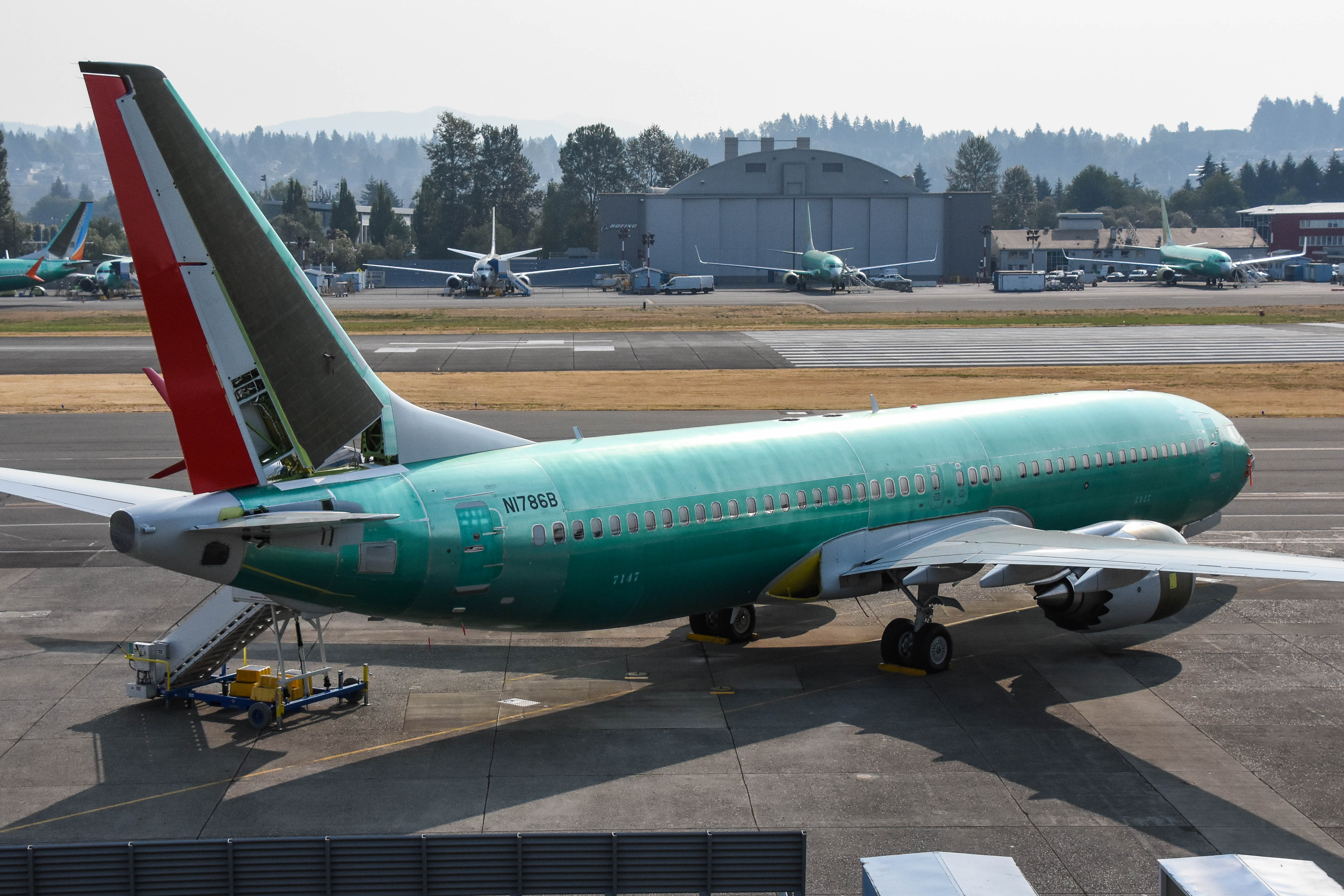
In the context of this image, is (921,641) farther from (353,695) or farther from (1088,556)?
(353,695)

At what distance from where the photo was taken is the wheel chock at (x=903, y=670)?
2731cm

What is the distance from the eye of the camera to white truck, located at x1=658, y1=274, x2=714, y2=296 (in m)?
175

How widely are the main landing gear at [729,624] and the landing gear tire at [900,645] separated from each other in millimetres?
3434

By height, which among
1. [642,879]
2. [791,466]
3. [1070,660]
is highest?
[791,466]

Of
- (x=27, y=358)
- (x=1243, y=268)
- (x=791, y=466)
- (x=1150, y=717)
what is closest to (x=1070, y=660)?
(x=1150, y=717)

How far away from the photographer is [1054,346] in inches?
3671

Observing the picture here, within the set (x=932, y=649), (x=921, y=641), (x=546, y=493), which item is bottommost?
(x=932, y=649)

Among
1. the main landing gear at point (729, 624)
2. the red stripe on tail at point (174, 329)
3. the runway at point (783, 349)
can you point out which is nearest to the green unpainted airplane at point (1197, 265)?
the runway at point (783, 349)

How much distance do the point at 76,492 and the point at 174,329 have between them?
6.63m

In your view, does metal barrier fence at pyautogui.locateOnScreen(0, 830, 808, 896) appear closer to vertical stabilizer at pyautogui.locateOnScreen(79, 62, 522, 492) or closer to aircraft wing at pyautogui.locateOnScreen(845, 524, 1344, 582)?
vertical stabilizer at pyautogui.locateOnScreen(79, 62, 522, 492)

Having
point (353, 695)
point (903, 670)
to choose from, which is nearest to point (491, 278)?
point (903, 670)

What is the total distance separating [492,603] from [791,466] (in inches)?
298

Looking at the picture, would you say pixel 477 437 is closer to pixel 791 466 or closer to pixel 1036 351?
pixel 791 466

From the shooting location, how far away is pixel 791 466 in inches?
1068
